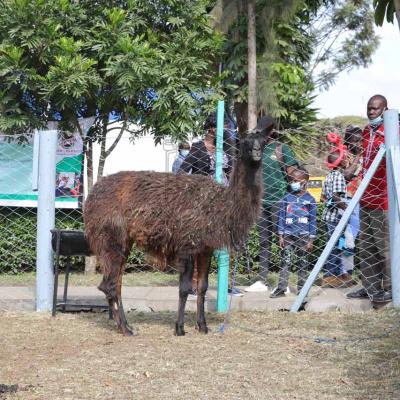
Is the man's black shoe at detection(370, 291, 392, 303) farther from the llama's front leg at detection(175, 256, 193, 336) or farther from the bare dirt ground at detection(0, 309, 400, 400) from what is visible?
the llama's front leg at detection(175, 256, 193, 336)

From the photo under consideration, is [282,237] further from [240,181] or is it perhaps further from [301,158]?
[301,158]

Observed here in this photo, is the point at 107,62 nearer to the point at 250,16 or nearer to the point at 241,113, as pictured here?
the point at 250,16

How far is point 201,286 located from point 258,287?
2.12 meters

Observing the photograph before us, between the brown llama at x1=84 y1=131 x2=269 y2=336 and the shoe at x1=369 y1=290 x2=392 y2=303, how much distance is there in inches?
85.3

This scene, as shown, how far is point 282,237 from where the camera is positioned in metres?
9.25

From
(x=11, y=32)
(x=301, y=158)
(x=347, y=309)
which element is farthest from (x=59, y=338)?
(x=301, y=158)

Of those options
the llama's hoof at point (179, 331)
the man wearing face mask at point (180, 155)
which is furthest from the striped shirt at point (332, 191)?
the llama's hoof at point (179, 331)

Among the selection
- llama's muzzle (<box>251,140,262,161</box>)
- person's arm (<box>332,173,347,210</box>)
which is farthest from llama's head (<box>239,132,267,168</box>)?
person's arm (<box>332,173,347,210</box>)

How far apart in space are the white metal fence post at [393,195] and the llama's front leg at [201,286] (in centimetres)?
205

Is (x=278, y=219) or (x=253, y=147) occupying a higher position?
(x=253, y=147)

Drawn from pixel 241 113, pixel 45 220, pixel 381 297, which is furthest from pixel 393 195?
pixel 241 113

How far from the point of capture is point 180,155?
992 centimetres

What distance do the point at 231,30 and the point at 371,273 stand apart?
844 centimetres

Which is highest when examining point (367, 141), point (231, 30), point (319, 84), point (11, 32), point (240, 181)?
point (319, 84)
